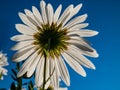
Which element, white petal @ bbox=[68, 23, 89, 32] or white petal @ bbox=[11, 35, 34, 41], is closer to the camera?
white petal @ bbox=[11, 35, 34, 41]

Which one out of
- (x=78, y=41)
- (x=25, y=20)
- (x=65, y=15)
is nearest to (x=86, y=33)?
(x=78, y=41)

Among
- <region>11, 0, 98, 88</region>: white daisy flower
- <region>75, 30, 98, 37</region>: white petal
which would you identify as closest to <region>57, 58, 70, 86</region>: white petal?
<region>11, 0, 98, 88</region>: white daisy flower

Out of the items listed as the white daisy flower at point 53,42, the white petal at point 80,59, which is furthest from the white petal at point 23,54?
the white petal at point 80,59

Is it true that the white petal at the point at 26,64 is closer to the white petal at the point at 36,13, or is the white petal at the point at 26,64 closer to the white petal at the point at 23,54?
the white petal at the point at 23,54

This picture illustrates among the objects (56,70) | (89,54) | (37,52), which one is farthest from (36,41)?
(89,54)

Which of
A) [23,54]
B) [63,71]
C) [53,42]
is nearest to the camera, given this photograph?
[23,54]

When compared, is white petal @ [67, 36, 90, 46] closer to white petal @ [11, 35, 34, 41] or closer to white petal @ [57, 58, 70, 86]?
white petal @ [57, 58, 70, 86]

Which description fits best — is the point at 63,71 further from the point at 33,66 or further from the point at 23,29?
the point at 23,29
